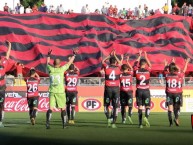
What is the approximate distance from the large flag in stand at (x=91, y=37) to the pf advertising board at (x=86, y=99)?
664cm

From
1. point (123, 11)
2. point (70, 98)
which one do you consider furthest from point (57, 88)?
point (123, 11)

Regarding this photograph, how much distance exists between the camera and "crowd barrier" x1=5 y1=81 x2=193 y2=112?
38219mm

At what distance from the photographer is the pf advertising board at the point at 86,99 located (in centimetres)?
3822

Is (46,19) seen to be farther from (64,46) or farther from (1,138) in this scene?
(1,138)

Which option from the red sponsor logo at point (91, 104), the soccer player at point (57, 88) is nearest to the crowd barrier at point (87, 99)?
the red sponsor logo at point (91, 104)

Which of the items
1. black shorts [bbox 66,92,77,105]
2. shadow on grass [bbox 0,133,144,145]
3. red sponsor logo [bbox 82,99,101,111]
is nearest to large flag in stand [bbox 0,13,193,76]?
red sponsor logo [bbox 82,99,101,111]

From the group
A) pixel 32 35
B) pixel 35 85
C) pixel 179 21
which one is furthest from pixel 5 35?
pixel 35 85

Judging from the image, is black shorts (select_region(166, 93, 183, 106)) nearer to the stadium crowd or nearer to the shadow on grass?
the shadow on grass

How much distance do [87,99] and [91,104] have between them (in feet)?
1.21

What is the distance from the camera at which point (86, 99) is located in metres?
39.0

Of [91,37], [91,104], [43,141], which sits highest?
[91,37]

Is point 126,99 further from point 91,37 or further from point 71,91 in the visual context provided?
point 91,37

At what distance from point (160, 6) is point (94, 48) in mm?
10270

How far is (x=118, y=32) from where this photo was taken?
4991 centimetres
